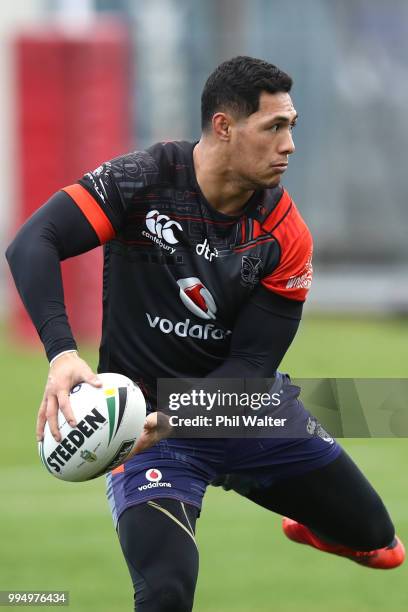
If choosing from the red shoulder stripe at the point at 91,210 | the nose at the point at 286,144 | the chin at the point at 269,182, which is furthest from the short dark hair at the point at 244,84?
the red shoulder stripe at the point at 91,210

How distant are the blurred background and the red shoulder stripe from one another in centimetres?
229

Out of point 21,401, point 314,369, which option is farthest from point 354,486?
point 314,369

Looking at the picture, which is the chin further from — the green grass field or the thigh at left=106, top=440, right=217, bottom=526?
the green grass field

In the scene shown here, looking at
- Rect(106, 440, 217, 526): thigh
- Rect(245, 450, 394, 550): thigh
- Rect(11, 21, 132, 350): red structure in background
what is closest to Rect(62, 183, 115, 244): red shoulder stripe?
Rect(106, 440, 217, 526): thigh

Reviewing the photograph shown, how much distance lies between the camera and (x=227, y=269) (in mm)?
5652

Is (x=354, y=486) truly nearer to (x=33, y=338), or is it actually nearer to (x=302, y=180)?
(x=33, y=338)

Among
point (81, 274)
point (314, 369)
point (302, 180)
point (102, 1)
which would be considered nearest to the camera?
point (314, 369)

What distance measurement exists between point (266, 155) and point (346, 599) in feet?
9.00

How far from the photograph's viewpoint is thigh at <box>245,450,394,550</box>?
5.98m

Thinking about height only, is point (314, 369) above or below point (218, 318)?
below

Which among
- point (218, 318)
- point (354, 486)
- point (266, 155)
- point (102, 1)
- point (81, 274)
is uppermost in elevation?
point (266, 155)

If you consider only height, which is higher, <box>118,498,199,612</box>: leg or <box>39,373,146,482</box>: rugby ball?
<box>39,373,146,482</box>: rugby ball

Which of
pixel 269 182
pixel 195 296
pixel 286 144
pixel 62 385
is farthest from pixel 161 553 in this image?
pixel 286 144

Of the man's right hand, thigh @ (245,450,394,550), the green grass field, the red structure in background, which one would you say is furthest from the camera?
the red structure in background
